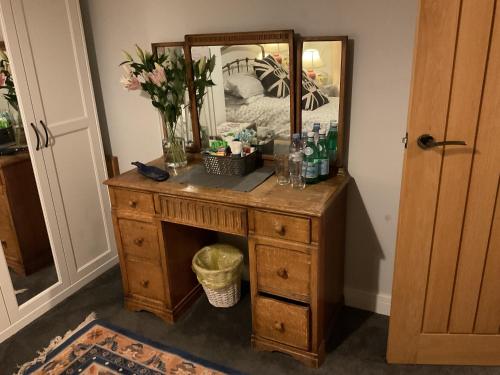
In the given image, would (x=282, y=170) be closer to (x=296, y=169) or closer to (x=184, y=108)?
(x=296, y=169)

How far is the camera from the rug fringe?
2121 mm

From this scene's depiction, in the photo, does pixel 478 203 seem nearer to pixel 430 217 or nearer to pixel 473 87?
pixel 430 217

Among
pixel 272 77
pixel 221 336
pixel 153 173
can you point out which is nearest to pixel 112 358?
pixel 221 336

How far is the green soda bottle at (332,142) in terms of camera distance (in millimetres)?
2113

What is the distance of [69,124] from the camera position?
2.49 m

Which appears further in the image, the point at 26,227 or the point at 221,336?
the point at 26,227

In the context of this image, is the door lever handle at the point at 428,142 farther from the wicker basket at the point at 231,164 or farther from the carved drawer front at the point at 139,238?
the carved drawer front at the point at 139,238

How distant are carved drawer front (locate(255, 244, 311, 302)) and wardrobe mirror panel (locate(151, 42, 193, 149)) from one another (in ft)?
2.89

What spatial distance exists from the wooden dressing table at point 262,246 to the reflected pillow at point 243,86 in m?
0.49

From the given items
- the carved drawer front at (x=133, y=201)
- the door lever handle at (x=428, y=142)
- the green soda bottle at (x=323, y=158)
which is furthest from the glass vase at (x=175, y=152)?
the door lever handle at (x=428, y=142)

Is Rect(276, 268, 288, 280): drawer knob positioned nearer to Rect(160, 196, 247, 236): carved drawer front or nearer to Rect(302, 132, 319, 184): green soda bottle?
Rect(160, 196, 247, 236): carved drawer front

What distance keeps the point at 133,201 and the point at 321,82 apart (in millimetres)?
1099

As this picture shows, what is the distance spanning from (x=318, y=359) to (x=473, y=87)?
1346 mm

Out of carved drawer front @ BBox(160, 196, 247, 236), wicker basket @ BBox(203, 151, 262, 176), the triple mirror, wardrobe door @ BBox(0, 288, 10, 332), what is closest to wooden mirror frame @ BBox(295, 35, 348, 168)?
the triple mirror
